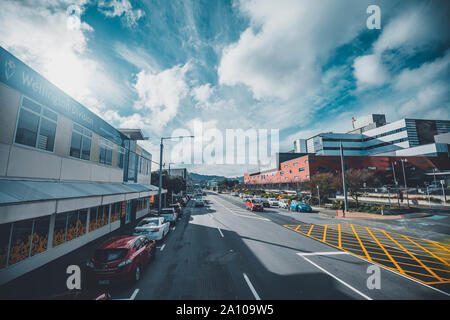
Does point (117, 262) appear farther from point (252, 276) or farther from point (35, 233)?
point (35, 233)

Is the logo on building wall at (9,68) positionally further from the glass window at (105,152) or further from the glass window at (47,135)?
the glass window at (105,152)

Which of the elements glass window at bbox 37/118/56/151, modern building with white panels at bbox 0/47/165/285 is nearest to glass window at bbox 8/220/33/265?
modern building with white panels at bbox 0/47/165/285

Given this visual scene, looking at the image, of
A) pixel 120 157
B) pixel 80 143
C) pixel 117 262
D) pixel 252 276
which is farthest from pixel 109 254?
pixel 120 157

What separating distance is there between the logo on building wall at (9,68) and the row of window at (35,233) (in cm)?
574

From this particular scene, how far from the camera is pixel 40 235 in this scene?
27.1ft

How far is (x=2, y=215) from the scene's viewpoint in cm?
520

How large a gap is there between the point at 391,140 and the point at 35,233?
9130 cm

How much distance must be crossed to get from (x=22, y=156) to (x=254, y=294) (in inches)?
419

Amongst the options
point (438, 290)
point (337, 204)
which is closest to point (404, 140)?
point (337, 204)

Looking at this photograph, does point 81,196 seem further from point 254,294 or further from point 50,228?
point 254,294

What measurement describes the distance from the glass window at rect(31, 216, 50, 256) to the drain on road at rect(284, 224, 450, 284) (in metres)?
15.0

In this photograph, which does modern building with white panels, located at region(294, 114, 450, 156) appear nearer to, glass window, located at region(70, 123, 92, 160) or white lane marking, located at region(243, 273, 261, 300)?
white lane marking, located at region(243, 273, 261, 300)

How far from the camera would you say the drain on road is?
7.43m
